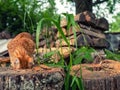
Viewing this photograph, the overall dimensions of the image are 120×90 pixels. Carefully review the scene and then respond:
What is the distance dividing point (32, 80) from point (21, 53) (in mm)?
399

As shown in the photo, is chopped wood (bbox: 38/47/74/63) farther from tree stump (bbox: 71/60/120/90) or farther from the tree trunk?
the tree trunk

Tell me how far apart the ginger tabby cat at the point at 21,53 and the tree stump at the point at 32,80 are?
0.19m

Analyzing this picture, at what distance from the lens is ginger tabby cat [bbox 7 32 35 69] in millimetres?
2705

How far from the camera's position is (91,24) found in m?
7.86

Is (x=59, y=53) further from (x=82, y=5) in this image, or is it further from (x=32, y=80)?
(x=82, y=5)

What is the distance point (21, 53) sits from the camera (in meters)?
2.78

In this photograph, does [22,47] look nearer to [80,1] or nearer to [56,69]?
[56,69]

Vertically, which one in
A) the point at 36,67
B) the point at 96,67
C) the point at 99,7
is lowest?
the point at 99,7

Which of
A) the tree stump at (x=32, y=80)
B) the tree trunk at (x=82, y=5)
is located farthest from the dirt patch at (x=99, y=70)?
the tree trunk at (x=82, y=5)

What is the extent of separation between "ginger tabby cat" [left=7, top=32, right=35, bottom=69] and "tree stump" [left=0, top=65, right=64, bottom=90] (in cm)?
19

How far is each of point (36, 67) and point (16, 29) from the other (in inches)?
306

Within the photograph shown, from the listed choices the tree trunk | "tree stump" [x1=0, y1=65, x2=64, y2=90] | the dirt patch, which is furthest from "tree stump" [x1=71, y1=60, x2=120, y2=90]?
the tree trunk

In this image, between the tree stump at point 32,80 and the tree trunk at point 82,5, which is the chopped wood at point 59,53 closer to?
the tree stump at point 32,80

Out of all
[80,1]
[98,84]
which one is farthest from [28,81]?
[80,1]
